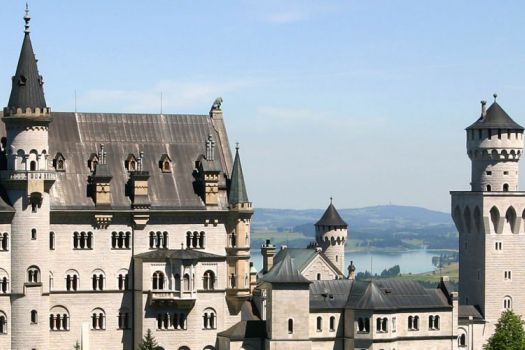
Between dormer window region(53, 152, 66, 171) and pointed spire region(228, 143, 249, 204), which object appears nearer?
dormer window region(53, 152, 66, 171)

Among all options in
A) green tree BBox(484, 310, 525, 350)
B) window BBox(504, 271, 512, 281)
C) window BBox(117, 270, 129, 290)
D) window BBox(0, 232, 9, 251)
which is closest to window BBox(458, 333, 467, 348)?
green tree BBox(484, 310, 525, 350)

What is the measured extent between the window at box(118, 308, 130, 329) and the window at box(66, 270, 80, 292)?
4450mm

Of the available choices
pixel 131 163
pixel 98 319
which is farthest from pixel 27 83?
pixel 98 319

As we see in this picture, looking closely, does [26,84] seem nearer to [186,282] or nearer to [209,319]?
[186,282]

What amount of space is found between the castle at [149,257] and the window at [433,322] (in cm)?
8

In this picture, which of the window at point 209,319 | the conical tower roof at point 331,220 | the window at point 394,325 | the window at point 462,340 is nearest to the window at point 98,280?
the window at point 209,319

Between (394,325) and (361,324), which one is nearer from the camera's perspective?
(361,324)

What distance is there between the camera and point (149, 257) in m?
131

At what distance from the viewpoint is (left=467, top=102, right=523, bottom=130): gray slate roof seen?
15462 cm

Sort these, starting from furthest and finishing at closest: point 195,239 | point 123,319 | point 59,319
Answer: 1. point 195,239
2. point 123,319
3. point 59,319

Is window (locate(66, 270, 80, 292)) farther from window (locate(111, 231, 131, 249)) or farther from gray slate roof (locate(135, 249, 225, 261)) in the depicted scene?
gray slate roof (locate(135, 249, 225, 261))

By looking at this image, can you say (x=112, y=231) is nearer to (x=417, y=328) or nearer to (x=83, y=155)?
(x=83, y=155)

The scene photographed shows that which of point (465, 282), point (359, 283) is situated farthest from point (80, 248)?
point (465, 282)

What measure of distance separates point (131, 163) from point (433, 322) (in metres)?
28.9
